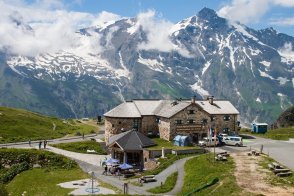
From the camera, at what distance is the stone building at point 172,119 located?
9862 cm

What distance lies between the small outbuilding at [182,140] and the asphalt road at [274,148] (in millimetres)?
7474

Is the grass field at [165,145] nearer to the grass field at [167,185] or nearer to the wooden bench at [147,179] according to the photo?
the wooden bench at [147,179]

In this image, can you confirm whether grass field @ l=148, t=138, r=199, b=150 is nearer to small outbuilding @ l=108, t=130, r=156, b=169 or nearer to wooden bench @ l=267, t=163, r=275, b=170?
small outbuilding @ l=108, t=130, r=156, b=169

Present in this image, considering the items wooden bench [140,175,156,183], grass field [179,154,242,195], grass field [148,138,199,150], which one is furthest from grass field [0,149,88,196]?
grass field [179,154,242,195]

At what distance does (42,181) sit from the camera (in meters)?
68.6

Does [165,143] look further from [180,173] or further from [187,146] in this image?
[180,173]

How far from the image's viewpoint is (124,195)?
2144 inches

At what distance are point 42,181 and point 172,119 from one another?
124 feet

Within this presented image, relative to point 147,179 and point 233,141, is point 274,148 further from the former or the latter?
point 147,179

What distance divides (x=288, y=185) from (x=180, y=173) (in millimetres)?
19246

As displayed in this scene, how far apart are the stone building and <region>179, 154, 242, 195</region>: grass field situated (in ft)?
75.3

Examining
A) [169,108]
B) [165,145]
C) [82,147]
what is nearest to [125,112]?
[169,108]

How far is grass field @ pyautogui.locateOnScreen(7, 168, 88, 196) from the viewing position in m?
61.8

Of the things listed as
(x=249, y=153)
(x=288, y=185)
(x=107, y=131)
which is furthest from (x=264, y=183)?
(x=107, y=131)
